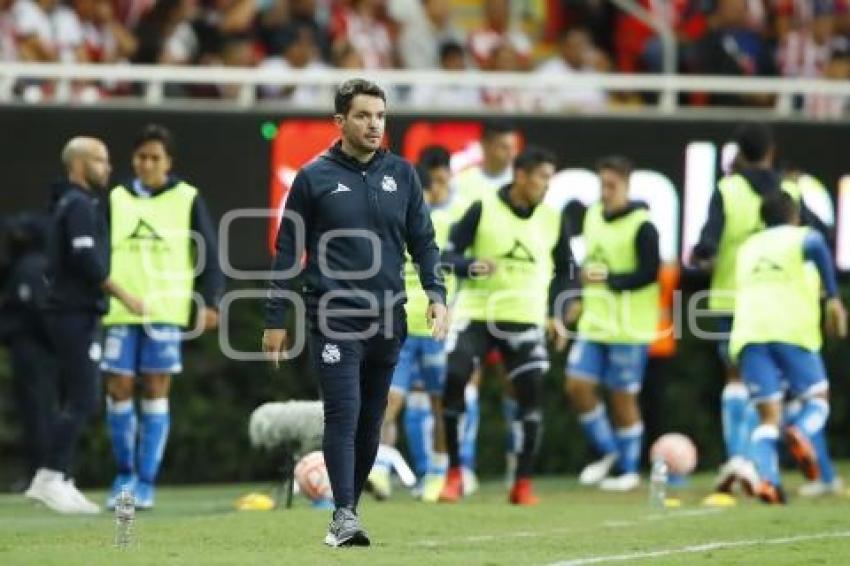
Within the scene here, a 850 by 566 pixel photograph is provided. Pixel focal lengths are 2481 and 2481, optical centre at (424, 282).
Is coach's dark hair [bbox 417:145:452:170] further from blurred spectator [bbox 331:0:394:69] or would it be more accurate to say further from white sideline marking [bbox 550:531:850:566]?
white sideline marking [bbox 550:531:850:566]

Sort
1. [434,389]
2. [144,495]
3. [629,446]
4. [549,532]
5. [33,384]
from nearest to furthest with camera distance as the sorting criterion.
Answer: [549,532], [144,495], [434,389], [33,384], [629,446]

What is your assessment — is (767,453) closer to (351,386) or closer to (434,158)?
(434,158)

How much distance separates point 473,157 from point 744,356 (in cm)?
419

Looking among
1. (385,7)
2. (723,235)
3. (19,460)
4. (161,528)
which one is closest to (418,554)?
(161,528)

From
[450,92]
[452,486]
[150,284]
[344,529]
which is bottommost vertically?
[452,486]

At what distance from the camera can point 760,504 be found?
16.7 metres

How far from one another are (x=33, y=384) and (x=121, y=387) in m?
2.13

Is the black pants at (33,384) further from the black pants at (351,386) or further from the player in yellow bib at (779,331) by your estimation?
the black pants at (351,386)

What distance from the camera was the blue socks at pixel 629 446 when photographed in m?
19.1

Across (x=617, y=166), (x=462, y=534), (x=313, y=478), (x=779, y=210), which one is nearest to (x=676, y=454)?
(x=617, y=166)

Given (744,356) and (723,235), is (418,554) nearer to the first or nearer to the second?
(744,356)

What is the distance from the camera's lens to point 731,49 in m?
22.8

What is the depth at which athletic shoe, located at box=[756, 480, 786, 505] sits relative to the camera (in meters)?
16.6

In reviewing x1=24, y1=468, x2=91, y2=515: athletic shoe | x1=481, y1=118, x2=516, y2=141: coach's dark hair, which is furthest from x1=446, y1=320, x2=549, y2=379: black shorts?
x1=24, y1=468, x2=91, y2=515: athletic shoe
